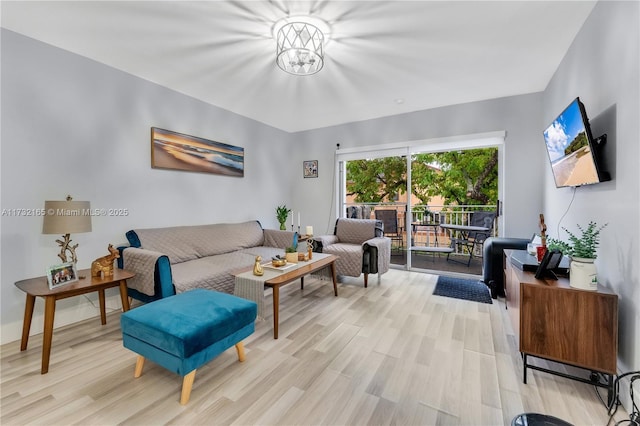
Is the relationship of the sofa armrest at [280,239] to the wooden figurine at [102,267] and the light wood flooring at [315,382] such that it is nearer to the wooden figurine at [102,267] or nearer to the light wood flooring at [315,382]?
the light wood flooring at [315,382]

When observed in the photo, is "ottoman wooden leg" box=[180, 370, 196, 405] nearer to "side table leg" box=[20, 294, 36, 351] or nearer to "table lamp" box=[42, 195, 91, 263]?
"side table leg" box=[20, 294, 36, 351]

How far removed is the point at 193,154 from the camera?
366 cm

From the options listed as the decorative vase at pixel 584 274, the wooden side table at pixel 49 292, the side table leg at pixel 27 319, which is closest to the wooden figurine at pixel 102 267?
the wooden side table at pixel 49 292

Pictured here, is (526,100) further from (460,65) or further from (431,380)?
(431,380)

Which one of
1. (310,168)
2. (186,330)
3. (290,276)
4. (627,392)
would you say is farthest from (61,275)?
(310,168)

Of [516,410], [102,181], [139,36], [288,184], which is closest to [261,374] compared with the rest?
[516,410]

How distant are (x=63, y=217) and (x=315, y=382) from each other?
2.32m

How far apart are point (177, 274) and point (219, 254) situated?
96cm

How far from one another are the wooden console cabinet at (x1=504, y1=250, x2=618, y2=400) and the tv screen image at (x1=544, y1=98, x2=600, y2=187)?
2.56 feet

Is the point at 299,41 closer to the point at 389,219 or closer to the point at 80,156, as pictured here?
the point at 80,156

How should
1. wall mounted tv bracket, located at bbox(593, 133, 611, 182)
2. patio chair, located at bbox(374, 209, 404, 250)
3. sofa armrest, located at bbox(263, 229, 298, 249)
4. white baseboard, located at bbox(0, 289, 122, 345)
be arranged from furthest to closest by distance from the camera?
patio chair, located at bbox(374, 209, 404, 250) < sofa armrest, located at bbox(263, 229, 298, 249) < white baseboard, located at bbox(0, 289, 122, 345) < wall mounted tv bracket, located at bbox(593, 133, 611, 182)

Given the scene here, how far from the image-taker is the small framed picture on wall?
5273 mm

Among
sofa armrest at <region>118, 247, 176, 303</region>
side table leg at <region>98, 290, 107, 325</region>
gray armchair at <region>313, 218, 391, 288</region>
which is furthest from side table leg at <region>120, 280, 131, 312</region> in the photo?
gray armchair at <region>313, 218, 391, 288</region>

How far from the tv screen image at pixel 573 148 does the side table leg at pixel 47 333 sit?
12.5 feet
